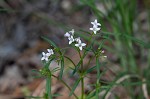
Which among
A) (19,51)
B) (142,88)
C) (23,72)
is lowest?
(142,88)

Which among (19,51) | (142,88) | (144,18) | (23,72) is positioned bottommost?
(142,88)

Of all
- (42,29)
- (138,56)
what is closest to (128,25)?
(138,56)

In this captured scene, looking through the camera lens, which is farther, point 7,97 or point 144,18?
point 144,18

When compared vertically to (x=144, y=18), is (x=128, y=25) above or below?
below

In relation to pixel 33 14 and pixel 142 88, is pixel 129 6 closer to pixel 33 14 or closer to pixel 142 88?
pixel 142 88

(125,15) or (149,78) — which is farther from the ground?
(125,15)

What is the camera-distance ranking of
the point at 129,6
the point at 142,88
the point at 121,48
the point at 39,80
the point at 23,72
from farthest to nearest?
the point at 23,72 → the point at 39,80 → the point at 121,48 → the point at 129,6 → the point at 142,88

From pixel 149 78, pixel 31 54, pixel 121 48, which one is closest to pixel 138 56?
pixel 121 48

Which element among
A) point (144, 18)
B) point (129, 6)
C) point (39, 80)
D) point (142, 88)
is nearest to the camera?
point (142, 88)

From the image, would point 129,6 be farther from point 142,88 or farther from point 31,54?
point 31,54
